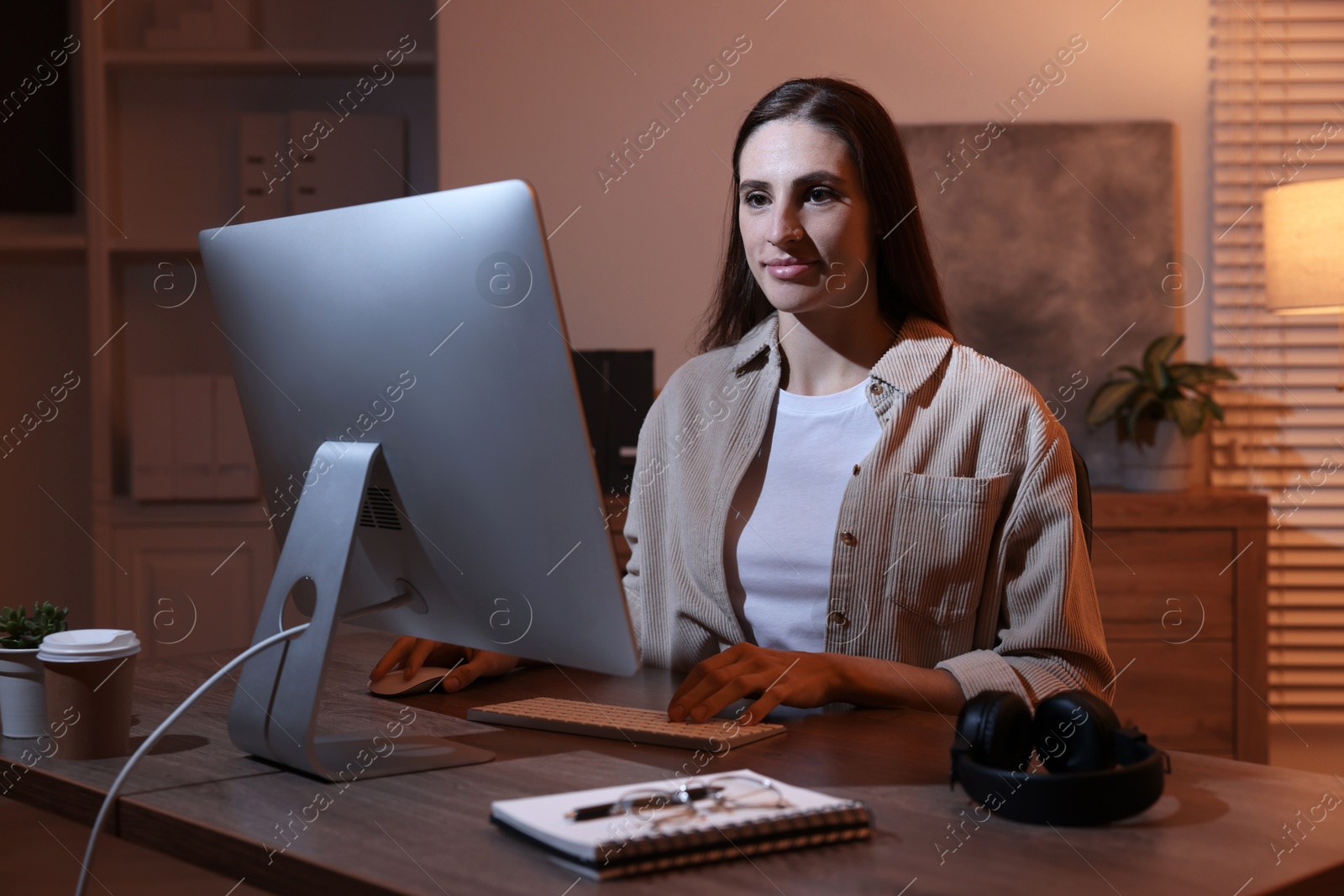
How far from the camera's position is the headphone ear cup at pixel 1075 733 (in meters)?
0.93

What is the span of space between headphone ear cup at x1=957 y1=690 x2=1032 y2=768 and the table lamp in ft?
7.28

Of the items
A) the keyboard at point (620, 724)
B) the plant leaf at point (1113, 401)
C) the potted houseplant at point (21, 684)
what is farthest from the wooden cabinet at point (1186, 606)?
the potted houseplant at point (21, 684)

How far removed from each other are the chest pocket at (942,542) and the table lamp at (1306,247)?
1.73m

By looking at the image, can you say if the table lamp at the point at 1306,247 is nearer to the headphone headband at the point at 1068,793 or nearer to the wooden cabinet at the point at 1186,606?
the wooden cabinet at the point at 1186,606

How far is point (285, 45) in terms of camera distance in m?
3.67

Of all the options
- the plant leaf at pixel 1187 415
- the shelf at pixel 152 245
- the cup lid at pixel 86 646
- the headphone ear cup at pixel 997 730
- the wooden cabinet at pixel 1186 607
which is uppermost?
the shelf at pixel 152 245

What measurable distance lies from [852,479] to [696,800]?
0.75m

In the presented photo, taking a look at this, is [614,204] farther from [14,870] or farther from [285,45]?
[14,870]

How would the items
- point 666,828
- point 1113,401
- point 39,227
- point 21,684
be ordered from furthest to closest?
1. point 39,227
2. point 1113,401
3. point 21,684
4. point 666,828

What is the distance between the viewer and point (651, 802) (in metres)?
0.86

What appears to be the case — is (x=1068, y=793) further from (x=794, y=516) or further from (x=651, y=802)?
(x=794, y=516)

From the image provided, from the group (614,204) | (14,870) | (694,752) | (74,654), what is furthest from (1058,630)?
(614,204)

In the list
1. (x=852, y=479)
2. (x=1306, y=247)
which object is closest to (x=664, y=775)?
(x=852, y=479)

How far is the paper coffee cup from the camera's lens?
1.10 m
